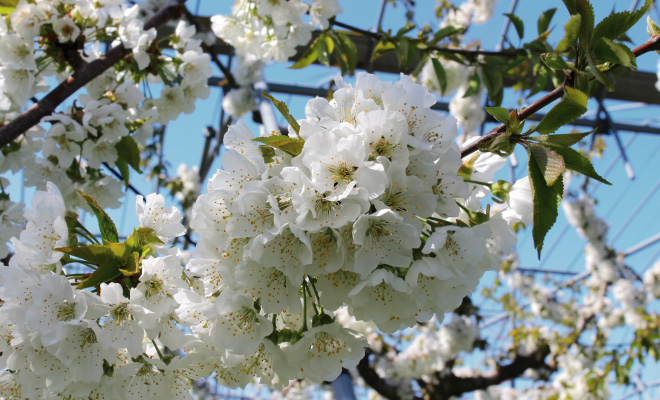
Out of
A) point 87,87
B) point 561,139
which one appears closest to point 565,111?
point 561,139

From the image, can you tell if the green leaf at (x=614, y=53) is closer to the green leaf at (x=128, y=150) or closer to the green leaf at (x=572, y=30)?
the green leaf at (x=572, y=30)

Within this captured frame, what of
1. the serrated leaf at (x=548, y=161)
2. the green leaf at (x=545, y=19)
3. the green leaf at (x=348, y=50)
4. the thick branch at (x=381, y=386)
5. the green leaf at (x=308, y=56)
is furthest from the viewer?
the thick branch at (x=381, y=386)

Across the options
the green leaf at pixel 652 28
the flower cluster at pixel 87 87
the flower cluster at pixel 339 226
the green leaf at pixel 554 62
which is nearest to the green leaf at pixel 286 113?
the flower cluster at pixel 339 226

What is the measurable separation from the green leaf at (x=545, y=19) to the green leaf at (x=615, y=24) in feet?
4.73

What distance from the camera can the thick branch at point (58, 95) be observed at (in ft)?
5.15

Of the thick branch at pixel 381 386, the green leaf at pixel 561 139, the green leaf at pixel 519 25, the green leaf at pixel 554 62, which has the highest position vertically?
the green leaf at pixel 554 62

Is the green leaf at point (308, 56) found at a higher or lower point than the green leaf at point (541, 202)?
lower

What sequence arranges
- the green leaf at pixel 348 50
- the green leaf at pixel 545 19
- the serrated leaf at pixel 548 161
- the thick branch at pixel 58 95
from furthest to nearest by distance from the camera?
the green leaf at pixel 348 50 < the green leaf at pixel 545 19 < the thick branch at pixel 58 95 < the serrated leaf at pixel 548 161

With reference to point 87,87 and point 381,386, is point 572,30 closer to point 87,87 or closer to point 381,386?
point 87,87

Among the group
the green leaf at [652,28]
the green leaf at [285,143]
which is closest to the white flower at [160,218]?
the green leaf at [285,143]

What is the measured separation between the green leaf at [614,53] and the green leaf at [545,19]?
148 cm

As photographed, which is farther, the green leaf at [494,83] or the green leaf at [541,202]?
the green leaf at [494,83]

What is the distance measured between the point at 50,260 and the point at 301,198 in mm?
524

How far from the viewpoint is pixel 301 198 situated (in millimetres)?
733
